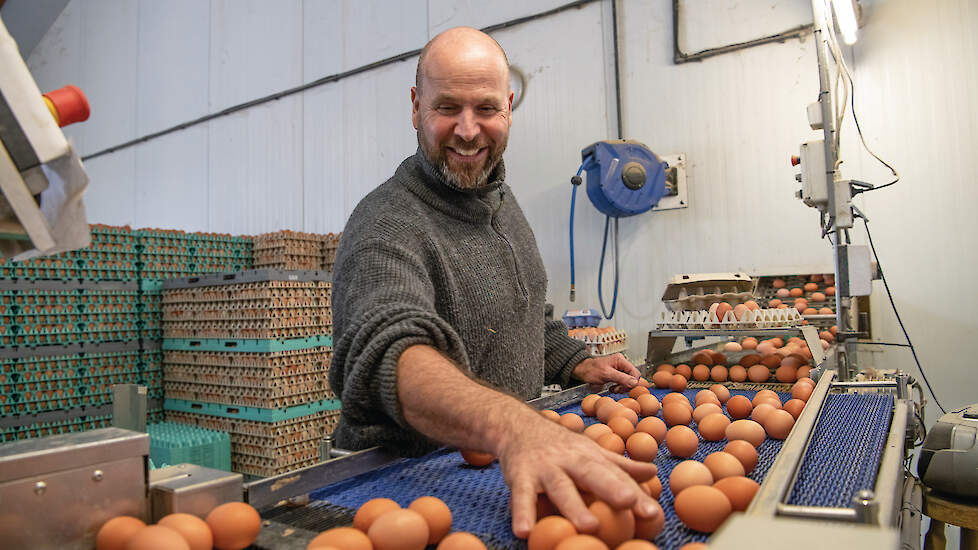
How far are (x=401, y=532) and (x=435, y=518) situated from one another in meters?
0.07

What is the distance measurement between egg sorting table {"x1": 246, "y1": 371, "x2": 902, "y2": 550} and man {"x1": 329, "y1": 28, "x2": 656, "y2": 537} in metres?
0.08

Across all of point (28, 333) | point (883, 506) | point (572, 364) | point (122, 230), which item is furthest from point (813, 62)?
point (28, 333)

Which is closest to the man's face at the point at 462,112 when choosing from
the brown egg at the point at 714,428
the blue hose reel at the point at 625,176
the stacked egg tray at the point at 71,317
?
the brown egg at the point at 714,428

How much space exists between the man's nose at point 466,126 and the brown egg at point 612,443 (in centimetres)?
88

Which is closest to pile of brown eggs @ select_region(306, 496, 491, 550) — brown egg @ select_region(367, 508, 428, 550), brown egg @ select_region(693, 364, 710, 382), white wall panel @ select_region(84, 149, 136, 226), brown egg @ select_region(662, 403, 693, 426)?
brown egg @ select_region(367, 508, 428, 550)

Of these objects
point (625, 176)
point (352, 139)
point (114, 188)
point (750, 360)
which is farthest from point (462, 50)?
point (114, 188)

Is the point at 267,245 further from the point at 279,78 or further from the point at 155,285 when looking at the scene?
the point at 279,78

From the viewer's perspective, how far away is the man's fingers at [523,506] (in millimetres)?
840

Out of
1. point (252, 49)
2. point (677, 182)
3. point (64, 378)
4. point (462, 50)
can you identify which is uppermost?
point (252, 49)

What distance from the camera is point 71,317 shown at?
4613 mm

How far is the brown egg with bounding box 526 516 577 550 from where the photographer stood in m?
0.83

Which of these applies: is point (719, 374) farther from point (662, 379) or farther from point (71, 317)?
point (71, 317)

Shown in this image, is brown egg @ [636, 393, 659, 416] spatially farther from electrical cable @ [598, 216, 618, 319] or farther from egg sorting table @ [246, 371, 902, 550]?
electrical cable @ [598, 216, 618, 319]

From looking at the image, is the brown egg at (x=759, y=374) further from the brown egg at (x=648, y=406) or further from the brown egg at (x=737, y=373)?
the brown egg at (x=648, y=406)
